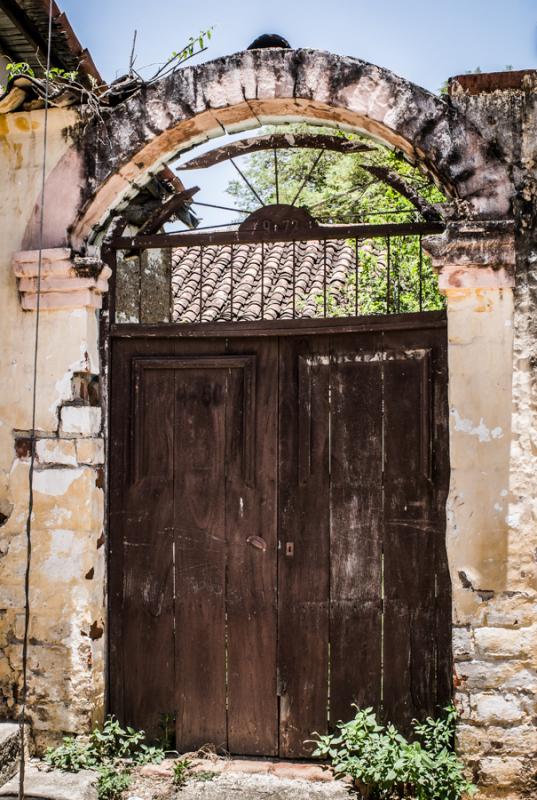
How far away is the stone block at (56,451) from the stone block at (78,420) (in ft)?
0.21

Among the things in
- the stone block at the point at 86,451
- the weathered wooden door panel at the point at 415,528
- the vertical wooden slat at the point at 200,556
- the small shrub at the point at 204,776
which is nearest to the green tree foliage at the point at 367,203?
the weathered wooden door panel at the point at 415,528

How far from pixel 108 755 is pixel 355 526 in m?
1.64

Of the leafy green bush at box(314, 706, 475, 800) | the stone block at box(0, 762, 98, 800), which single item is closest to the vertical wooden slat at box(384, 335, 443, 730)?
the leafy green bush at box(314, 706, 475, 800)

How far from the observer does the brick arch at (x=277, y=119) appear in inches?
128

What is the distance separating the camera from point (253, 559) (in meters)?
3.64

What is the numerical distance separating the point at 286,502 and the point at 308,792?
4.28 feet

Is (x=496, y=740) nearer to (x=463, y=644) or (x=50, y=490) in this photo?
(x=463, y=644)

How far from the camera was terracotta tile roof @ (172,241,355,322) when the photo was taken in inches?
307

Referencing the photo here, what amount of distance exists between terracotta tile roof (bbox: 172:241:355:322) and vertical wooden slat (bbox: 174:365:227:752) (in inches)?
143

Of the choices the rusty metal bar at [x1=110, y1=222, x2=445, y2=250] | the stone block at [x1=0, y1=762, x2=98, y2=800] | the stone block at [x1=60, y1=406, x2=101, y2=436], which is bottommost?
the stone block at [x1=0, y1=762, x2=98, y2=800]

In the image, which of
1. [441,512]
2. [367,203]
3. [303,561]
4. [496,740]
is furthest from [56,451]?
[367,203]

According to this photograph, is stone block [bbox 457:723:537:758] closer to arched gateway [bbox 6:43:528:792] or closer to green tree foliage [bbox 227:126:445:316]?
arched gateway [bbox 6:43:528:792]

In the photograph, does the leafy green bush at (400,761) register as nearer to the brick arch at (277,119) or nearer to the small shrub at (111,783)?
the small shrub at (111,783)

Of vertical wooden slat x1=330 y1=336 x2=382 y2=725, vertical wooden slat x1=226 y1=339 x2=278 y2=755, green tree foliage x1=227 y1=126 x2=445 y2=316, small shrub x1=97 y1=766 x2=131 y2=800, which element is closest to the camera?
small shrub x1=97 y1=766 x2=131 y2=800
